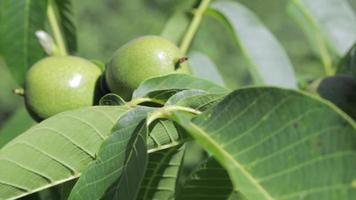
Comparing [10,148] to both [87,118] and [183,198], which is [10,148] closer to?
[87,118]

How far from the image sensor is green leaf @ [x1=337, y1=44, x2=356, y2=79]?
5.71 ft

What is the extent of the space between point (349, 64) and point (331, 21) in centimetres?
60

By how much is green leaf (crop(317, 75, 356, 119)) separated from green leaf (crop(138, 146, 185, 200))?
0.34m

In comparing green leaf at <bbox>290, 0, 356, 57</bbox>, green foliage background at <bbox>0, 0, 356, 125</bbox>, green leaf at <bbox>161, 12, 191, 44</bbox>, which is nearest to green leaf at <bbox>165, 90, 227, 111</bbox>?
green leaf at <bbox>161, 12, 191, 44</bbox>

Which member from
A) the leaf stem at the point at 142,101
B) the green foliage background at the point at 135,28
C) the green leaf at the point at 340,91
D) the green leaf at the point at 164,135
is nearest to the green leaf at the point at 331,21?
the green leaf at the point at 340,91

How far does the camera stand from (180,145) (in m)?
1.20

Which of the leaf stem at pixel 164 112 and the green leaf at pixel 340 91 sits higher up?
the leaf stem at pixel 164 112

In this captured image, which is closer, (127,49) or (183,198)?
(183,198)

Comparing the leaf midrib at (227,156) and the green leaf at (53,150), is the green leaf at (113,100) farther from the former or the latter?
the leaf midrib at (227,156)

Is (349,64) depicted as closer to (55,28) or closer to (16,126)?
(55,28)

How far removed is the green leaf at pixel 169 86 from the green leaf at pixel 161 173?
0.13 m

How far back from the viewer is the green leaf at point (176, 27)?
6.40 feet

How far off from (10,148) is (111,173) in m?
0.16

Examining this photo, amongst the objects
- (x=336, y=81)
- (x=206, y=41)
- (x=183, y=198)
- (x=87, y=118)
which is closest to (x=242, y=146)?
(x=183, y=198)
